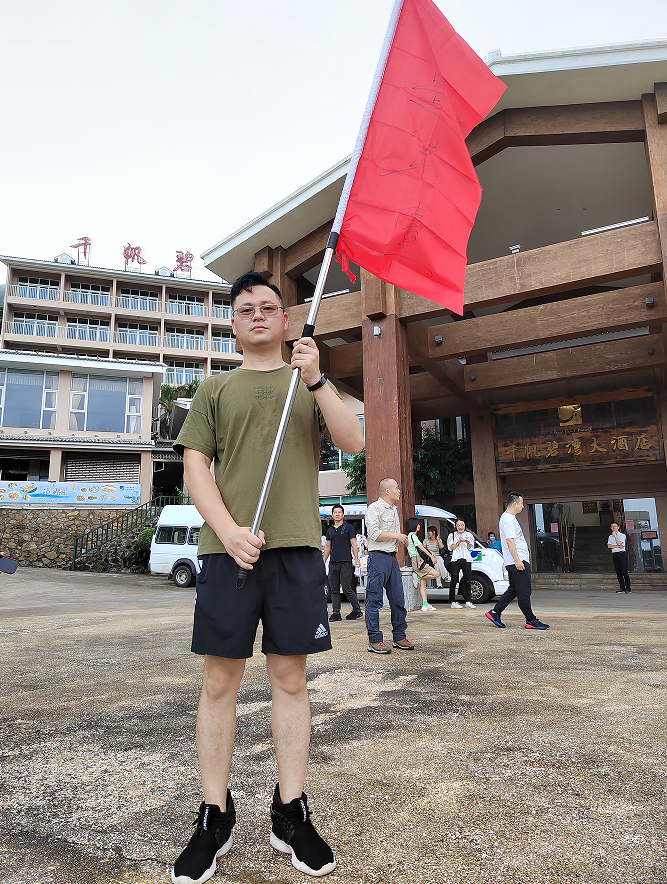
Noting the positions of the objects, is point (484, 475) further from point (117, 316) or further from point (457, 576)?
point (117, 316)

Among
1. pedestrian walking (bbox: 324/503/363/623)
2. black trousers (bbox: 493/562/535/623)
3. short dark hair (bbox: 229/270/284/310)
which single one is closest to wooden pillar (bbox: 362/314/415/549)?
pedestrian walking (bbox: 324/503/363/623)

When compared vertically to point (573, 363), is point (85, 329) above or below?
above

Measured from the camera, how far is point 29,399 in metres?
28.3

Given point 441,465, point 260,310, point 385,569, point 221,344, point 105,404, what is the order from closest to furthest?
1. point 260,310
2. point 385,569
3. point 441,465
4. point 105,404
5. point 221,344

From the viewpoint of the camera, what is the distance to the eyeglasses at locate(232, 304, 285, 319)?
2252 mm

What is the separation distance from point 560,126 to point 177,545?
1585cm

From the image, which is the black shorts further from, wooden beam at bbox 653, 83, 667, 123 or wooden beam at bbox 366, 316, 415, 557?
wooden beam at bbox 653, 83, 667, 123

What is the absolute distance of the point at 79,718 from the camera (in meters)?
3.42

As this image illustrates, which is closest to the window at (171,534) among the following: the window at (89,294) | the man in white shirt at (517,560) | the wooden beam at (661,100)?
the man in white shirt at (517,560)

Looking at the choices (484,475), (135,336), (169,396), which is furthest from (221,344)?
(484,475)

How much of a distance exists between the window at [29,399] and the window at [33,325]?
11097 millimetres

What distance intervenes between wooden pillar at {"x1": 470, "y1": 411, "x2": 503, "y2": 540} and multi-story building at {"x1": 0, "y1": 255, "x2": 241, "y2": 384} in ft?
80.9

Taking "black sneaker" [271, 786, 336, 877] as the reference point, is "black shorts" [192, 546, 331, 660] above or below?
above

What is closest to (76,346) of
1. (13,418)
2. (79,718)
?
(13,418)
